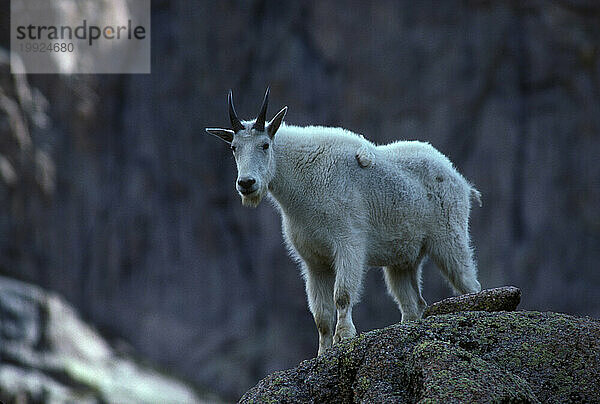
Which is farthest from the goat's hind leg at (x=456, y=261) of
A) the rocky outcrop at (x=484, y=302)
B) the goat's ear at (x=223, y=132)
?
the goat's ear at (x=223, y=132)

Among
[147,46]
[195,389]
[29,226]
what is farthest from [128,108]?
[195,389]

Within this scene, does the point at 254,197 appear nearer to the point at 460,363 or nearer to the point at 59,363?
the point at 460,363

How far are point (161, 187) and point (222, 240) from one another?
183 centimetres

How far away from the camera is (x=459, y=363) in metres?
4.41

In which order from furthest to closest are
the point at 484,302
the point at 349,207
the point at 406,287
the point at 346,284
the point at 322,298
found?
the point at 406,287 < the point at 322,298 < the point at 349,207 < the point at 346,284 < the point at 484,302

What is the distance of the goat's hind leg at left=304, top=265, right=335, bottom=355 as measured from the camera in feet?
23.0

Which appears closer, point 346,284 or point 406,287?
point 346,284

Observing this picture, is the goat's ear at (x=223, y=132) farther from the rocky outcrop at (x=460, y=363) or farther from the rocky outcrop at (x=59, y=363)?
the rocky outcrop at (x=59, y=363)

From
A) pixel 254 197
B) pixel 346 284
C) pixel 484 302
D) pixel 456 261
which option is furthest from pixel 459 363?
pixel 456 261

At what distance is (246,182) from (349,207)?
3.19ft

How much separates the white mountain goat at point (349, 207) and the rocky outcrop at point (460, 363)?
163 cm

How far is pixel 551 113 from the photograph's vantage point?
17.2 meters

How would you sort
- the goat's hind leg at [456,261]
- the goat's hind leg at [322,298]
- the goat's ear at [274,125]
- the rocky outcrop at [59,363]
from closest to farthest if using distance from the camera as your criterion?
the goat's hind leg at [322,298] → the goat's ear at [274,125] → the goat's hind leg at [456,261] → the rocky outcrop at [59,363]

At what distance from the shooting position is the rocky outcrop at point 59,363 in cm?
1512
